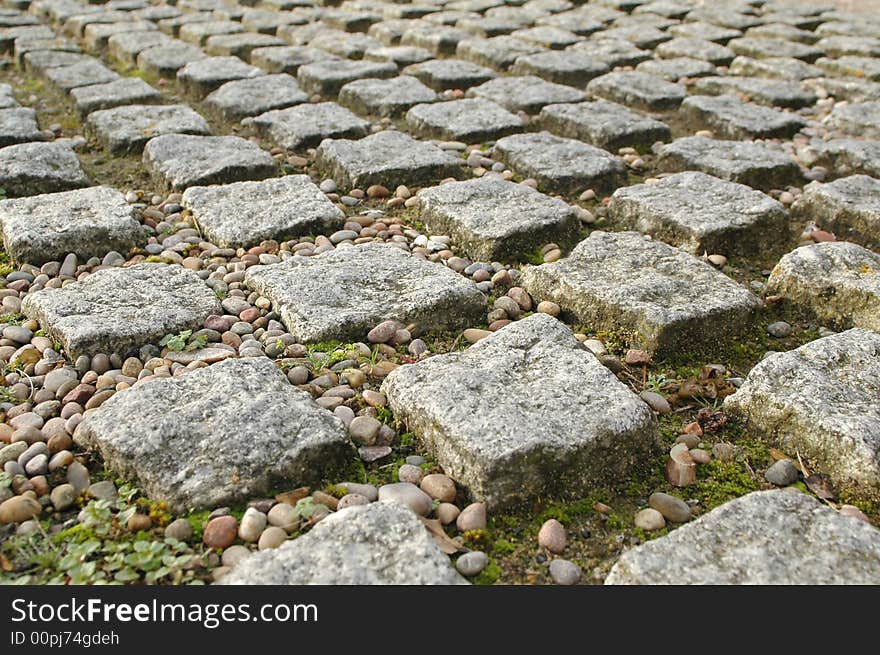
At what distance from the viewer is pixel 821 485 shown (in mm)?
1790

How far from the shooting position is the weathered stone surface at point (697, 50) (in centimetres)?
513

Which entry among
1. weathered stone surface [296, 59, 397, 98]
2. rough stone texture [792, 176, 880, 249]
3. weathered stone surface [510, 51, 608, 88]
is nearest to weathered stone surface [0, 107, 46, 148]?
weathered stone surface [296, 59, 397, 98]

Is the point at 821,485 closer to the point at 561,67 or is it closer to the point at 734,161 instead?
the point at 734,161

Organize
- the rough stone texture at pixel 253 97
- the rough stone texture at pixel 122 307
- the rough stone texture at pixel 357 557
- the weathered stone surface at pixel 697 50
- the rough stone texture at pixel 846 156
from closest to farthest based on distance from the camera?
the rough stone texture at pixel 357 557 → the rough stone texture at pixel 122 307 → the rough stone texture at pixel 846 156 → the rough stone texture at pixel 253 97 → the weathered stone surface at pixel 697 50

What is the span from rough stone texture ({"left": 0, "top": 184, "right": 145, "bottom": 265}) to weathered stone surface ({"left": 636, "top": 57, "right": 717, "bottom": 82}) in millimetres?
3165

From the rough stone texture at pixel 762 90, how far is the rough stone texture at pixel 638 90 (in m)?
0.19

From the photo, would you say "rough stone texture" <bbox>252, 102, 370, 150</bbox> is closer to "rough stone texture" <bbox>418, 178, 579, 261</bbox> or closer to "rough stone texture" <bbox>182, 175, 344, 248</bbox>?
"rough stone texture" <bbox>182, 175, 344, 248</bbox>

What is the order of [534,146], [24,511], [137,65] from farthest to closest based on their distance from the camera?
[137,65] → [534,146] → [24,511]

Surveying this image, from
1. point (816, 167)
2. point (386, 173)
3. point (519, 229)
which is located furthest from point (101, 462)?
point (816, 167)

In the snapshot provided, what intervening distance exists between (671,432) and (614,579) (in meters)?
0.57

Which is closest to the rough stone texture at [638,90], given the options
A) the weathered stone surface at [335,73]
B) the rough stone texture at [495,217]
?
the weathered stone surface at [335,73]

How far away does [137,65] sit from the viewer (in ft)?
16.5

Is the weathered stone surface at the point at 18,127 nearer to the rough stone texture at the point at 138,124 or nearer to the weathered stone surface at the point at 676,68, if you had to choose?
the rough stone texture at the point at 138,124

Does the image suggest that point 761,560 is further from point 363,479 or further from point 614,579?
point 363,479
